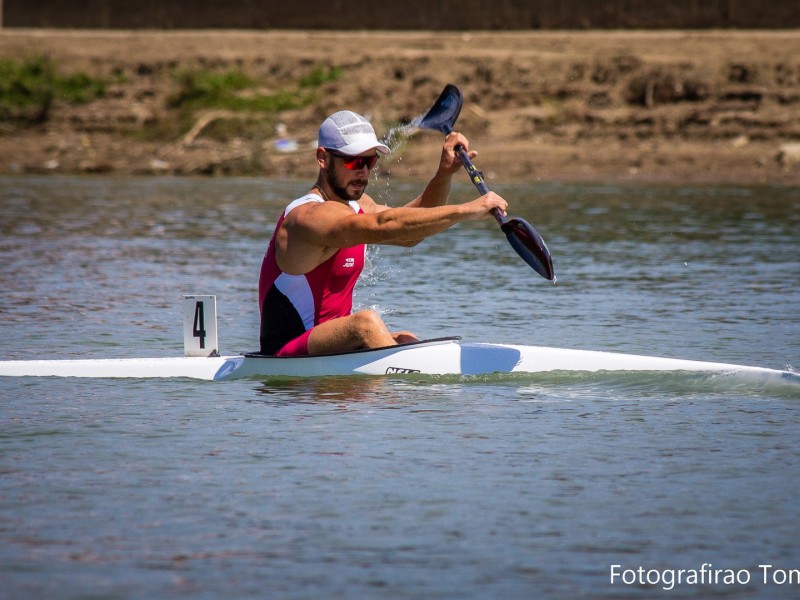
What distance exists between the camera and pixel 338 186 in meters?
7.05

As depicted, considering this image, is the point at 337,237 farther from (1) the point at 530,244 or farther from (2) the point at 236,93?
(2) the point at 236,93

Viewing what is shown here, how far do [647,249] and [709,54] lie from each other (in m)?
12.7

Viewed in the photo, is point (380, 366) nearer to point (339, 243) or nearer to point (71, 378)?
point (339, 243)

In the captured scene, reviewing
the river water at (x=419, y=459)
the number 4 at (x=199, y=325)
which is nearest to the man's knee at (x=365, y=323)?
the river water at (x=419, y=459)

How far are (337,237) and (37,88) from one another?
22243 mm

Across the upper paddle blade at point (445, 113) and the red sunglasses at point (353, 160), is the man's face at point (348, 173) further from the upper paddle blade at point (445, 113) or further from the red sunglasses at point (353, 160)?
the upper paddle blade at point (445, 113)

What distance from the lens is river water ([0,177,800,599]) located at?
4.45 meters

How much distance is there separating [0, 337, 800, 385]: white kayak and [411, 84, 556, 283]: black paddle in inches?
19.6

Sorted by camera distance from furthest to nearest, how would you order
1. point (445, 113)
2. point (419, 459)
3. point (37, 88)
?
point (37, 88), point (445, 113), point (419, 459)

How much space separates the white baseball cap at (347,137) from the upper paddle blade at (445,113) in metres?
1.30

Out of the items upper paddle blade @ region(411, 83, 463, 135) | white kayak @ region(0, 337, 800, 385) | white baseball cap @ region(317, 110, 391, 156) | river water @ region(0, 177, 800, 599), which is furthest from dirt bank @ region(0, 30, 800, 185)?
white baseball cap @ region(317, 110, 391, 156)

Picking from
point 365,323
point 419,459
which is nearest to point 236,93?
point 365,323

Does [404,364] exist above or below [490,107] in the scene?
below
